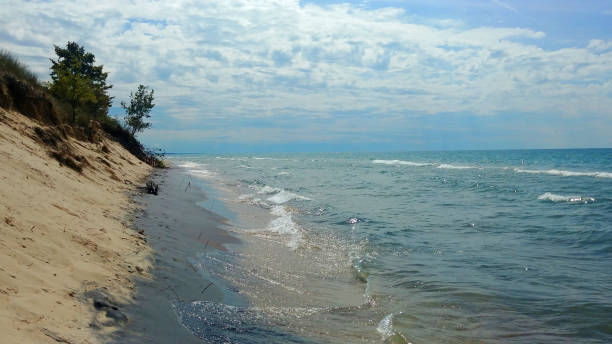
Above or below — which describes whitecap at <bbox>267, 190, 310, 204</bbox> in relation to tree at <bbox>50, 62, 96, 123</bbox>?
below

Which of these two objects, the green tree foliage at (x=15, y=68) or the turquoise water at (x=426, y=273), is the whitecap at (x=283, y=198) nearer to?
the turquoise water at (x=426, y=273)

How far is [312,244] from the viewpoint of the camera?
41.3 ft

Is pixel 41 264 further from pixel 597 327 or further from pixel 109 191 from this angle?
pixel 109 191

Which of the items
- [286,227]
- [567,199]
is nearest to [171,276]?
[286,227]

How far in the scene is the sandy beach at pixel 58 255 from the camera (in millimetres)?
4504

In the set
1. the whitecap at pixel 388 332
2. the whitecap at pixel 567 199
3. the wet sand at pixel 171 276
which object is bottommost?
the whitecap at pixel 388 332

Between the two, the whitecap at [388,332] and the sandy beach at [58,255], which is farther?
the whitecap at [388,332]

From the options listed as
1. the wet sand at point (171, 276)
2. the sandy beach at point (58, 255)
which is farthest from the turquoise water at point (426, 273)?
the sandy beach at point (58, 255)

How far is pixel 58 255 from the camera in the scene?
20.7 feet

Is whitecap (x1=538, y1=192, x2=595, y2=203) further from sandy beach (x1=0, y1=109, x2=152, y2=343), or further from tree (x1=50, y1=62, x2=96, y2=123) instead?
tree (x1=50, y1=62, x2=96, y2=123)

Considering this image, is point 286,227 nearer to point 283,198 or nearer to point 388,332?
point 388,332

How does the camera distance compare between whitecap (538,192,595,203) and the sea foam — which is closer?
the sea foam

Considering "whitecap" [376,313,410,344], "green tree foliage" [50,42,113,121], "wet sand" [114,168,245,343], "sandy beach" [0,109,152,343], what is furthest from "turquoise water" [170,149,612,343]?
"green tree foliage" [50,42,113,121]

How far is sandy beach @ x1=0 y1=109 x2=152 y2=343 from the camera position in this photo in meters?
4.50
